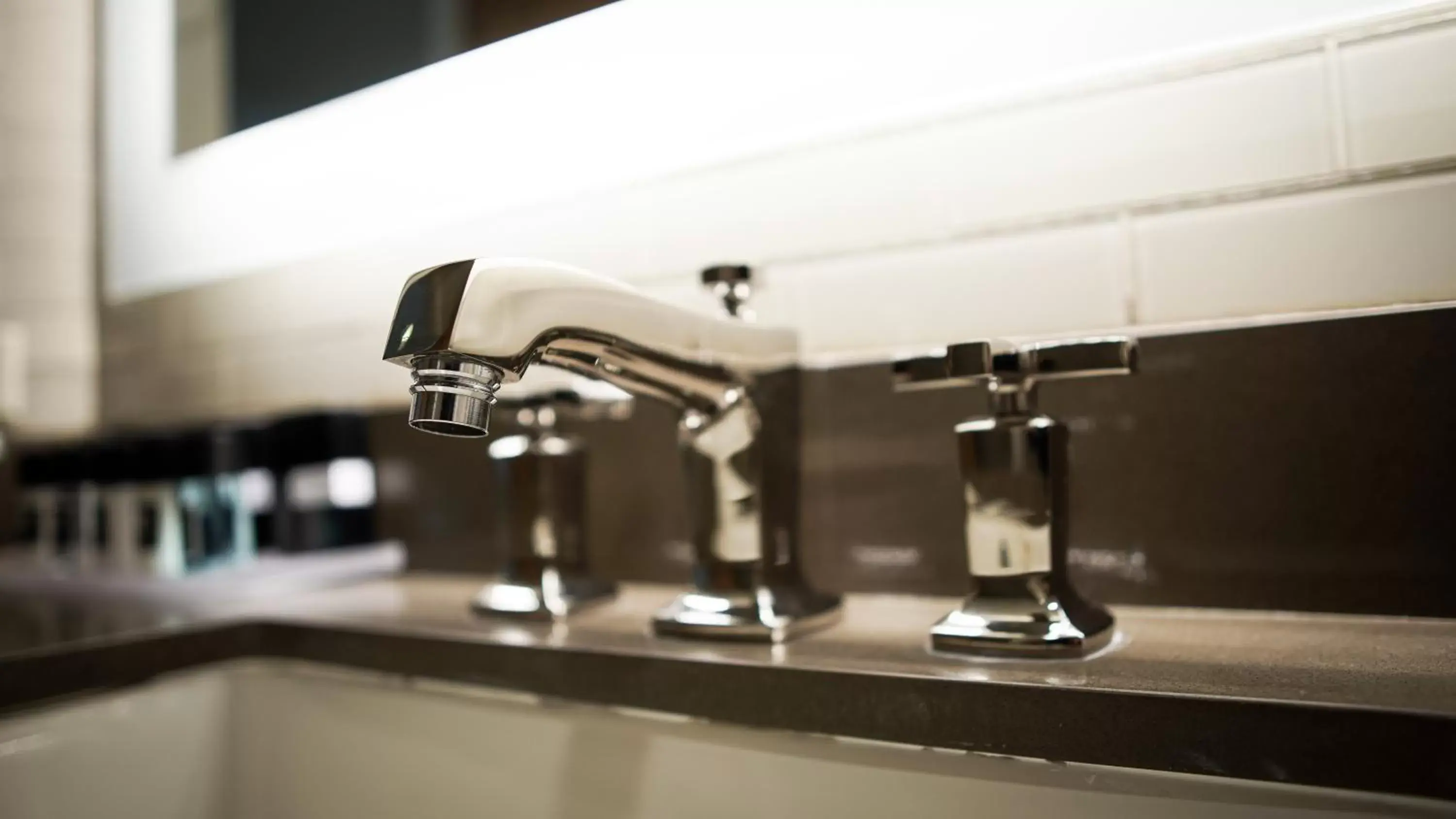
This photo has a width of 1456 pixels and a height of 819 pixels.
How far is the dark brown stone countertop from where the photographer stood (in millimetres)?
332

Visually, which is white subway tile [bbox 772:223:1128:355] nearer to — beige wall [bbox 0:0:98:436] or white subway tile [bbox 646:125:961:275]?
white subway tile [bbox 646:125:961:275]

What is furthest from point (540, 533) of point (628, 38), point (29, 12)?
point (29, 12)

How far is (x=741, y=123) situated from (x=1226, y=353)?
0.38m

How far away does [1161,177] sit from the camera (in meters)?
0.58

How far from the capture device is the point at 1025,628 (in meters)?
0.45

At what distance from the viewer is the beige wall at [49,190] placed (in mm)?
1377

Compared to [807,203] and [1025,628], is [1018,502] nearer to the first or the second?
[1025,628]

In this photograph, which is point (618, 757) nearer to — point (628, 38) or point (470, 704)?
point (470, 704)

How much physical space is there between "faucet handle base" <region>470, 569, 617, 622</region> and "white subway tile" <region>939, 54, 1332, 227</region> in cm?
35

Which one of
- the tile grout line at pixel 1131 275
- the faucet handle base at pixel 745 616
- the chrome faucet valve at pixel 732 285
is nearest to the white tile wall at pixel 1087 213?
the tile grout line at pixel 1131 275

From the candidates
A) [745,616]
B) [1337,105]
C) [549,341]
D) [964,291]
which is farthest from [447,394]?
[1337,105]

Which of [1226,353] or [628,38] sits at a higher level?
[628,38]

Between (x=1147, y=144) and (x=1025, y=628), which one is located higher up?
(x=1147, y=144)

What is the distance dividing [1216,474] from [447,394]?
1.37ft
